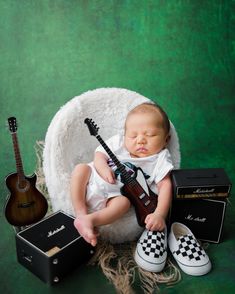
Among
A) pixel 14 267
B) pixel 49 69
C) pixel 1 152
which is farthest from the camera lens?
pixel 49 69

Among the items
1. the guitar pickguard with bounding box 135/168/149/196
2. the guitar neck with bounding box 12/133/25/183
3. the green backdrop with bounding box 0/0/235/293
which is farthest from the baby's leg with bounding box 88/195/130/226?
the green backdrop with bounding box 0/0/235/293

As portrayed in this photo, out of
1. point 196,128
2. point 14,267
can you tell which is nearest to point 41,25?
point 196,128

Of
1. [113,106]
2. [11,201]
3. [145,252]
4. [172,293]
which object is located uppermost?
[113,106]

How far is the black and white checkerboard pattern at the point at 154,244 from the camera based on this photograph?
70.9 inches

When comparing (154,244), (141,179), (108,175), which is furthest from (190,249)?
(108,175)

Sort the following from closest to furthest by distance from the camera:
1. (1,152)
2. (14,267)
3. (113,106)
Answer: (14,267) < (113,106) < (1,152)

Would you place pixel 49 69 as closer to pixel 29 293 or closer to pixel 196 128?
pixel 196 128

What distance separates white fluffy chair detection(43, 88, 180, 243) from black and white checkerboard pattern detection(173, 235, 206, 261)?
8.0 inches

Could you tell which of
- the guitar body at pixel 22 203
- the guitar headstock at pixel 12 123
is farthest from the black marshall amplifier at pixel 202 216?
the guitar headstock at pixel 12 123

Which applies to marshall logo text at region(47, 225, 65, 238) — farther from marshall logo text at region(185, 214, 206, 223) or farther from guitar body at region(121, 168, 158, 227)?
marshall logo text at region(185, 214, 206, 223)

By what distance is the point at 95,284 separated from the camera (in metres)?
1.76

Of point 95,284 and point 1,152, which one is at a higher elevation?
point 1,152

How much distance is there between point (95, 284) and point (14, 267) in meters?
0.37

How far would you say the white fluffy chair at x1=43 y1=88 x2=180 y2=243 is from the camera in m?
1.94
